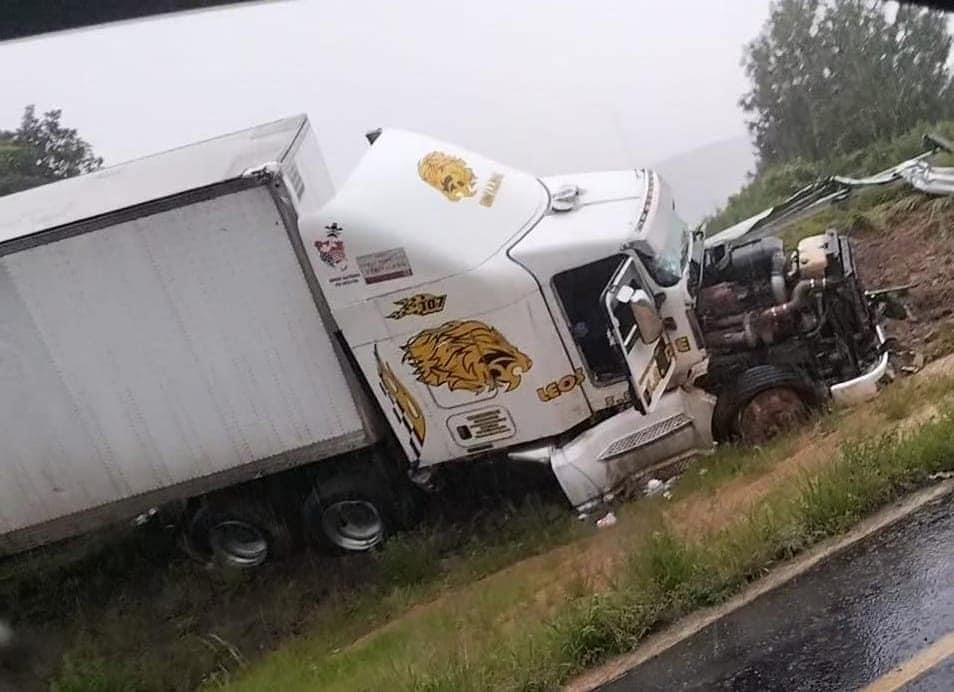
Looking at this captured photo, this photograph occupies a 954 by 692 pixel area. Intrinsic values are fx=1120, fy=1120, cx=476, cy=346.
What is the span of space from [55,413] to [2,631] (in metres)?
1.87

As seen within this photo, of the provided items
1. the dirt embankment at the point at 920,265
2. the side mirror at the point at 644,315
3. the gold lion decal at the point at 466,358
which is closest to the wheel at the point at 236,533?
the gold lion decal at the point at 466,358

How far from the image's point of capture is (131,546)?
10.4m

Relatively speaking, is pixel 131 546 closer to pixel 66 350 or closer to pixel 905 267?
A: pixel 66 350

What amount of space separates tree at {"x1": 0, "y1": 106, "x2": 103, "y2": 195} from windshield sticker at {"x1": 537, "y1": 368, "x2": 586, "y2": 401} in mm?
6328

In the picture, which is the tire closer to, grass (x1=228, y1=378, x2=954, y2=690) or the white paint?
grass (x1=228, y1=378, x2=954, y2=690)

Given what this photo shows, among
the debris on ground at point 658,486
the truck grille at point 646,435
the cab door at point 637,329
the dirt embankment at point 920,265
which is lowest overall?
the dirt embankment at point 920,265

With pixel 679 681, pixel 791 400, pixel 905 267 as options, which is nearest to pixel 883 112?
pixel 905 267

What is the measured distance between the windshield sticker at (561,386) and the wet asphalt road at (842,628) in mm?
3450

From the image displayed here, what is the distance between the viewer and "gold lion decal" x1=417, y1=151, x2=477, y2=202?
8859mm

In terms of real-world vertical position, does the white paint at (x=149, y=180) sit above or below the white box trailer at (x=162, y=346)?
above

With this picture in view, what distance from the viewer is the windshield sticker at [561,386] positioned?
28.5ft

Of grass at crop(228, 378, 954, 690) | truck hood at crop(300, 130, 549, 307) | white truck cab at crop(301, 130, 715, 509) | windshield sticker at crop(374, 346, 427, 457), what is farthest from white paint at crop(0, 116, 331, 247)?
grass at crop(228, 378, 954, 690)

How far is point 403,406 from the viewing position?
29.3 ft

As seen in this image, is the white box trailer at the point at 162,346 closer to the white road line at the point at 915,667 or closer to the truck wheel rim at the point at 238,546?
the truck wheel rim at the point at 238,546
